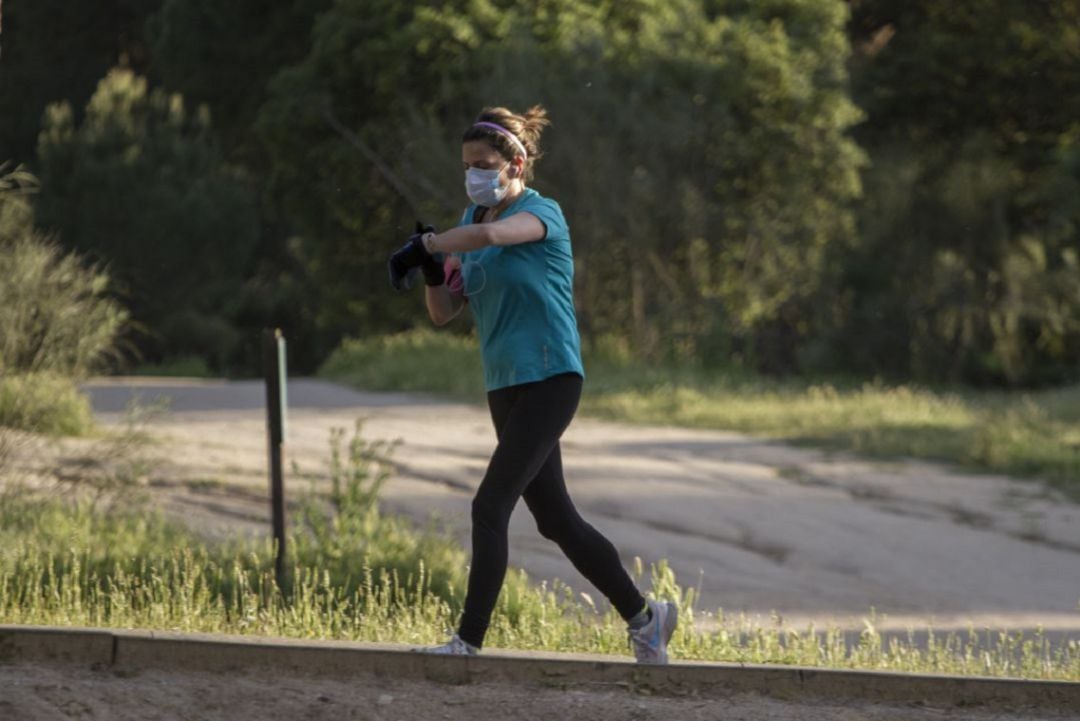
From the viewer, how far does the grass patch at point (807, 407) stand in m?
15.7

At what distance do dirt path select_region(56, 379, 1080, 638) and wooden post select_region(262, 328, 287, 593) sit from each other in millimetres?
2049

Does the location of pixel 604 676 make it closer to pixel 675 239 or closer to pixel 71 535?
pixel 71 535

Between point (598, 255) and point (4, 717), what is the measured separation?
67.0ft

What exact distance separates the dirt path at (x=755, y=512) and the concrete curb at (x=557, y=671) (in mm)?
3266

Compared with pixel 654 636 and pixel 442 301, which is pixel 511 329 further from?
pixel 654 636

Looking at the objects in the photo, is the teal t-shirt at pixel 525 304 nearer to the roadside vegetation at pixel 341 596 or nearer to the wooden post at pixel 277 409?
the roadside vegetation at pixel 341 596

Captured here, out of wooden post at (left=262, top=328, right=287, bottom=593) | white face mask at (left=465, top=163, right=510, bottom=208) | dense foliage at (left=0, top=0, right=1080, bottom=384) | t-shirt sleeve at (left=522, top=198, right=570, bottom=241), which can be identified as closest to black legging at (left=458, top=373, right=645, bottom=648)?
t-shirt sleeve at (left=522, top=198, right=570, bottom=241)

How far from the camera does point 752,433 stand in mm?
17562

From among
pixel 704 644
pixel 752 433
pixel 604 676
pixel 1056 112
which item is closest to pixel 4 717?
pixel 604 676

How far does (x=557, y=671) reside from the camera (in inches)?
219

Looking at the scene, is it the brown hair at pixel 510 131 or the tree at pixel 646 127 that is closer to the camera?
the brown hair at pixel 510 131

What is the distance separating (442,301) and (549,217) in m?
0.42

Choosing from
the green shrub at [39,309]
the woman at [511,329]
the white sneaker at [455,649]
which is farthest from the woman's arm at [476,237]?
the green shrub at [39,309]

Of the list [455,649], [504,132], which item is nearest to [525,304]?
[504,132]
